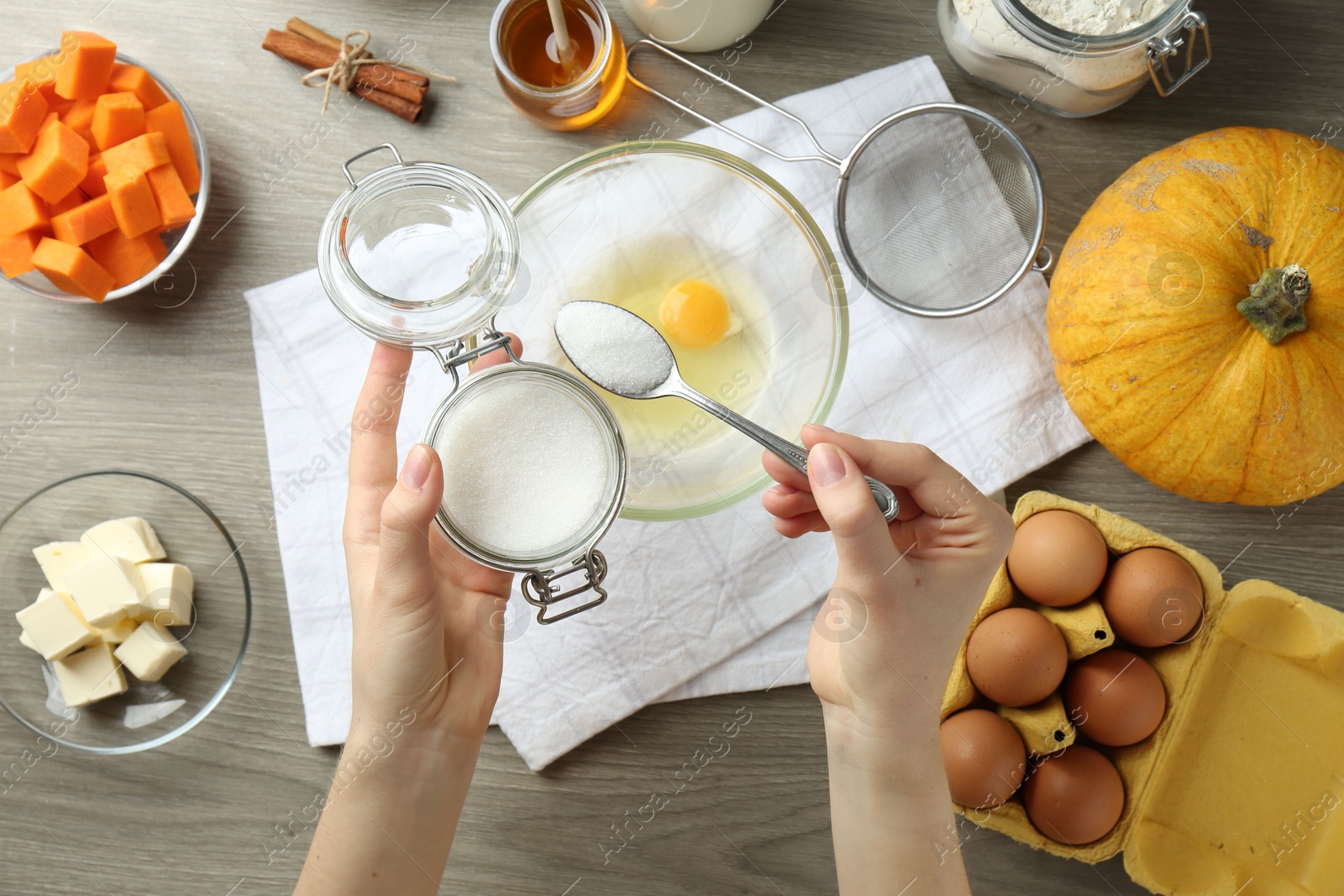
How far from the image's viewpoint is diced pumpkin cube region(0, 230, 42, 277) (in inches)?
43.3

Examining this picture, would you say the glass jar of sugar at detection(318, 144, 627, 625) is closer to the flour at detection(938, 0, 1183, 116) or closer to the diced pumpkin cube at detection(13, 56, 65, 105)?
the diced pumpkin cube at detection(13, 56, 65, 105)

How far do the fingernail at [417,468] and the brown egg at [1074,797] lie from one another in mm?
811

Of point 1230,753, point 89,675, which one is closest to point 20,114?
point 89,675

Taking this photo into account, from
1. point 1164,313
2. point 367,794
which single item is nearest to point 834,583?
point 1164,313

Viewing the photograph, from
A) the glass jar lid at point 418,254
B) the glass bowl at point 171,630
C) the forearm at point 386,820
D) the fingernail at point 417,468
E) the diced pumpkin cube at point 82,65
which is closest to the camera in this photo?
the fingernail at point 417,468

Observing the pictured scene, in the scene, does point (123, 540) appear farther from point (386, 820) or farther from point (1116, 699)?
point (1116, 699)

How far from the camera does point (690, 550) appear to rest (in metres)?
1.15

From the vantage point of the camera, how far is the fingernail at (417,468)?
0.76 metres

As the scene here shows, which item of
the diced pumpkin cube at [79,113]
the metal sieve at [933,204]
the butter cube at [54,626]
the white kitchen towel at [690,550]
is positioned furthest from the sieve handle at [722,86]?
the butter cube at [54,626]

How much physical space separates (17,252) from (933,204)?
1.22m

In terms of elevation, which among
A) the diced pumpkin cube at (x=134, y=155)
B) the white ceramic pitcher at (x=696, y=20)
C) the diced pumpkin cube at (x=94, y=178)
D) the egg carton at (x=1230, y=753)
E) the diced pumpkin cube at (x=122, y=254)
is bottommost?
the egg carton at (x=1230, y=753)

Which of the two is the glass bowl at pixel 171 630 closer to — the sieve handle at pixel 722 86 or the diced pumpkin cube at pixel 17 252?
the diced pumpkin cube at pixel 17 252

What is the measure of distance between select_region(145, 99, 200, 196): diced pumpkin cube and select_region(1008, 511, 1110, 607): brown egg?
3.81 ft

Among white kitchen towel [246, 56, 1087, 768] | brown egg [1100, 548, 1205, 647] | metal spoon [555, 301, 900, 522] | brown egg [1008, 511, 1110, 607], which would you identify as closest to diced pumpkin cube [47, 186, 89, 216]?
white kitchen towel [246, 56, 1087, 768]
